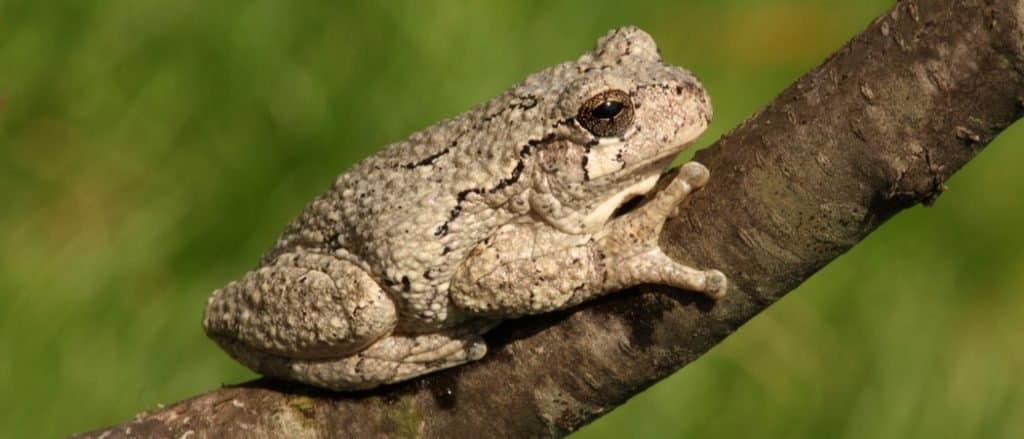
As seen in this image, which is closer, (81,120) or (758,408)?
(758,408)

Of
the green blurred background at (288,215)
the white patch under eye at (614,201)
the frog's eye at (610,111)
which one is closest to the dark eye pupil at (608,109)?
the frog's eye at (610,111)

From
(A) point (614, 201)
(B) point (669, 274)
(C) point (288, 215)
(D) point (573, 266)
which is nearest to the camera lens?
(B) point (669, 274)

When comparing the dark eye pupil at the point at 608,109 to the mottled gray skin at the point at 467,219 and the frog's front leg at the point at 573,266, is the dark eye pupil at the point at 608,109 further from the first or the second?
the frog's front leg at the point at 573,266

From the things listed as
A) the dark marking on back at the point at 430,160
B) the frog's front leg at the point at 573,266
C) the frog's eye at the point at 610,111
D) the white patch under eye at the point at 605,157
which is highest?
the dark marking on back at the point at 430,160

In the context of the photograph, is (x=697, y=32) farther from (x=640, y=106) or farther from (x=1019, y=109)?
(x=1019, y=109)

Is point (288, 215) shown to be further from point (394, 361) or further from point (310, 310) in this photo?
point (394, 361)

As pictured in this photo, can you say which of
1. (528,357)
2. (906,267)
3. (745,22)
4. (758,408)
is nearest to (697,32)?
(745,22)

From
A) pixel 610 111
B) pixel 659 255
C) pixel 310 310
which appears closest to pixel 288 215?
pixel 310 310
